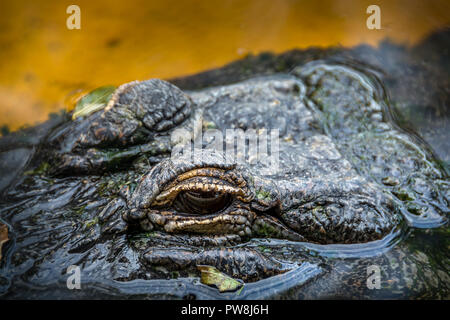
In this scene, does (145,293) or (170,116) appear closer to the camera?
(145,293)

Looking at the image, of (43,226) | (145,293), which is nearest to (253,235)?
(145,293)

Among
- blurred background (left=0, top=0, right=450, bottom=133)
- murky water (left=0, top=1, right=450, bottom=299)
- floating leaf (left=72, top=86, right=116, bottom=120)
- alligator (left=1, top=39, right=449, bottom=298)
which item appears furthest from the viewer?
blurred background (left=0, top=0, right=450, bottom=133)

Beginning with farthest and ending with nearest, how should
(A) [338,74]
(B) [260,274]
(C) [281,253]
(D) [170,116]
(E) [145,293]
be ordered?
(A) [338,74]
(D) [170,116]
(C) [281,253]
(B) [260,274]
(E) [145,293]

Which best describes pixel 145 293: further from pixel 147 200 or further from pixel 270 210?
pixel 270 210

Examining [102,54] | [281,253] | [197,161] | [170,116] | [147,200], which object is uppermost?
[102,54]

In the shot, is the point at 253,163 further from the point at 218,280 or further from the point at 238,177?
the point at 218,280

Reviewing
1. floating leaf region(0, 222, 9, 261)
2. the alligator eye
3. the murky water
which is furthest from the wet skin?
floating leaf region(0, 222, 9, 261)

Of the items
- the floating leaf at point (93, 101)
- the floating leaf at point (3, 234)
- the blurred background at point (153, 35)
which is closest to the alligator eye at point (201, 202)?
the floating leaf at point (3, 234)

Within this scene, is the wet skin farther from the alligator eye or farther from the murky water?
the murky water
